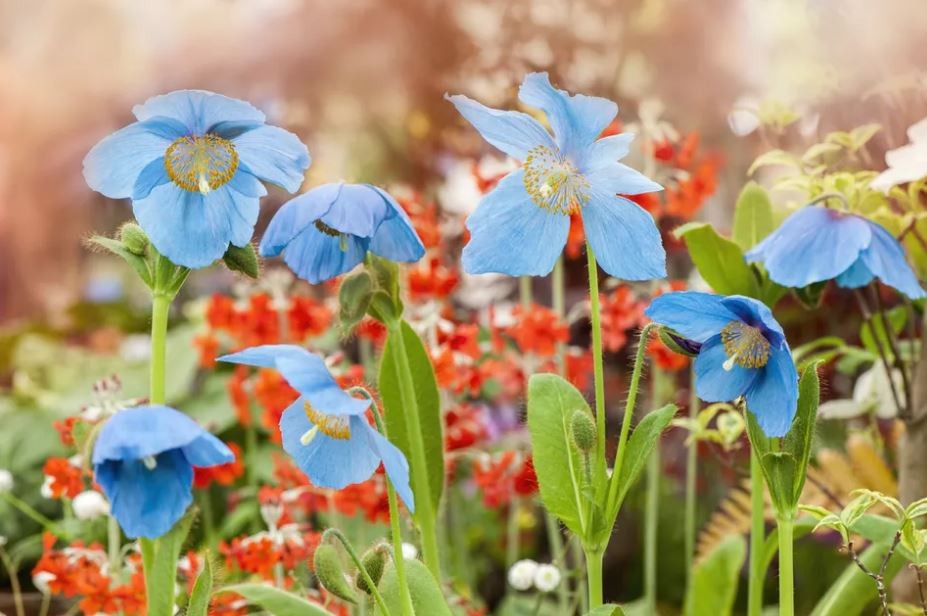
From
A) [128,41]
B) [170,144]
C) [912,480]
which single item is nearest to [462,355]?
[912,480]

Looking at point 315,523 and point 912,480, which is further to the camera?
point 315,523

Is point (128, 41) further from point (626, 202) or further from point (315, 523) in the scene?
point (626, 202)

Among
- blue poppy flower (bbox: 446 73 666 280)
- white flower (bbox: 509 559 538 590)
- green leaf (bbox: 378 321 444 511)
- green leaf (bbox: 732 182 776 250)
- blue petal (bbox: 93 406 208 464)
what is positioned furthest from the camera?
white flower (bbox: 509 559 538 590)

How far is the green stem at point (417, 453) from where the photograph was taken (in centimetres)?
65

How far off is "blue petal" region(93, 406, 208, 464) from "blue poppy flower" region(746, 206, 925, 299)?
361 mm

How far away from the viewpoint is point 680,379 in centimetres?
157

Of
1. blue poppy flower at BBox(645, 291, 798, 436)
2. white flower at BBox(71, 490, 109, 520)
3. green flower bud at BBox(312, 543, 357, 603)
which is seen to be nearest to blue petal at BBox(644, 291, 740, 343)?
blue poppy flower at BBox(645, 291, 798, 436)

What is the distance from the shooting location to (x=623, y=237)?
60 cm

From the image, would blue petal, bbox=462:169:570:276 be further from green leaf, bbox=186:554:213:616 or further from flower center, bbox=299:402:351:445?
green leaf, bbox=186:554:213:616

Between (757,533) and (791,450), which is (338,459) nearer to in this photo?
(791,450)

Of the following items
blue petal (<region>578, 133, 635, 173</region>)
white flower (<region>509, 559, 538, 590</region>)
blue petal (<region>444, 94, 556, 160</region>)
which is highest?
blue petal (<region>444, 94, 556, 160</region>)

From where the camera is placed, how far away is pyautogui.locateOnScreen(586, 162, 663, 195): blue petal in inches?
23.4

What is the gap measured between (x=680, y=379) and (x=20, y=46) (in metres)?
2.03

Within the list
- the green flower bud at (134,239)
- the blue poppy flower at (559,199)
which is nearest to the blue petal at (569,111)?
the blue poppy flower at (559,199)
